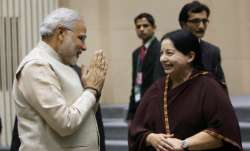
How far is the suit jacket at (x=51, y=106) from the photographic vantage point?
3.28 meters

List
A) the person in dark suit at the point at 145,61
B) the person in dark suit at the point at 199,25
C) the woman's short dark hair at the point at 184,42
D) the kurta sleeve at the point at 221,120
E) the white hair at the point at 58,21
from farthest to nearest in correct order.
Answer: the person in dark suit at the point at 145,61 → the person in dark suit at the point at 199,25 → the woman's short dark hair at the point at 184,42 → the kurta sleeve at the point at 221,120 → the white hair at the point at 58,21

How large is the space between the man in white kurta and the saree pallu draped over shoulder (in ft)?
1.34

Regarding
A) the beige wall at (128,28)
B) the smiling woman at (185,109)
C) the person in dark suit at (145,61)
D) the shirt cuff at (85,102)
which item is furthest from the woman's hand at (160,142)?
the beige wall at (128,28)

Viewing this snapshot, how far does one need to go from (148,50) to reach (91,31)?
277 cm

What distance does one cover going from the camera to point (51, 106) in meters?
3.27

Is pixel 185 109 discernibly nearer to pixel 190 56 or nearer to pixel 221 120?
pixel 221 120

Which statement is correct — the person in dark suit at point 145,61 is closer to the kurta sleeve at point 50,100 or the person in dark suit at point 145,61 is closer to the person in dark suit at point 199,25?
the person in dark suit at point 199,25

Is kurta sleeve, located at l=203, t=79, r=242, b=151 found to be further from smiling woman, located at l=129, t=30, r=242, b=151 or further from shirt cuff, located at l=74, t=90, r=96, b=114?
shirt cuff, located at l=74, t=90, r=96, b=114

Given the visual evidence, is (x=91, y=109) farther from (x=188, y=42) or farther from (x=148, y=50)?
(x=148, y=50)

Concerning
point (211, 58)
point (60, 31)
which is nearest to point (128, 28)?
point (211, 58)

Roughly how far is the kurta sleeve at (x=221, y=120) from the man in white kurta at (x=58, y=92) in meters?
0.60

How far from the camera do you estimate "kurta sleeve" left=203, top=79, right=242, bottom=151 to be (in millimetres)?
3537

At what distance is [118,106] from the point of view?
892 cm

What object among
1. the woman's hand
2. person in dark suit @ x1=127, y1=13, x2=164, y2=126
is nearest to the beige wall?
person in dark suit @ x1=127, y1=13, x2=164, y2=126
